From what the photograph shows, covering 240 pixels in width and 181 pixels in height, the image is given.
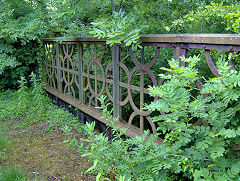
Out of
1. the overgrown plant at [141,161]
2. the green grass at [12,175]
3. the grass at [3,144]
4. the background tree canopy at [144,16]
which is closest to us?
the overgrown plant at [141,161]

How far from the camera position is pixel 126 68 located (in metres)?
3.29

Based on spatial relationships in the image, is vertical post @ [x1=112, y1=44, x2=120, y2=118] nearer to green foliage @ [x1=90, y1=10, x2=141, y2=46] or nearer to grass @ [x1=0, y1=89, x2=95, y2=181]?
green foliage @ [x1=90, y1=10, x2=141, y2=46]

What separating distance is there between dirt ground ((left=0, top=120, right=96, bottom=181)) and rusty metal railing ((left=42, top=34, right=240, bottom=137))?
2.23ft

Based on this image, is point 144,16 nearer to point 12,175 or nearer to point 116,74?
point 116,74

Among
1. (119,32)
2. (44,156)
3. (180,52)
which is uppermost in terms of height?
(119,32)

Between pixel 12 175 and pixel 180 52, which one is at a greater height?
pixel 180 52

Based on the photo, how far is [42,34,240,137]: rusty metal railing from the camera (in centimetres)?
225

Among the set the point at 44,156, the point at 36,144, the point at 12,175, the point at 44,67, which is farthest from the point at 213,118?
the point at 44,67

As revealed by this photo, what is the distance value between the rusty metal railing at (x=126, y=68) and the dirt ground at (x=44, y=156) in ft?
2.23

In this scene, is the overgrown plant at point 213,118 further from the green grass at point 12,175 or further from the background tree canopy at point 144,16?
the green grass at point 12,175

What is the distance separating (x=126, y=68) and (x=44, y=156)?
1853mm

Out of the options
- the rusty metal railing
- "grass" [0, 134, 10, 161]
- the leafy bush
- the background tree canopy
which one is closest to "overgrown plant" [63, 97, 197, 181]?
the leafy bush

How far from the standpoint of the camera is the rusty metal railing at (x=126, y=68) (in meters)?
2.25

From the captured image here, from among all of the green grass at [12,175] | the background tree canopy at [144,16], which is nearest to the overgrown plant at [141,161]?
the background tree canopy at [144,16]
